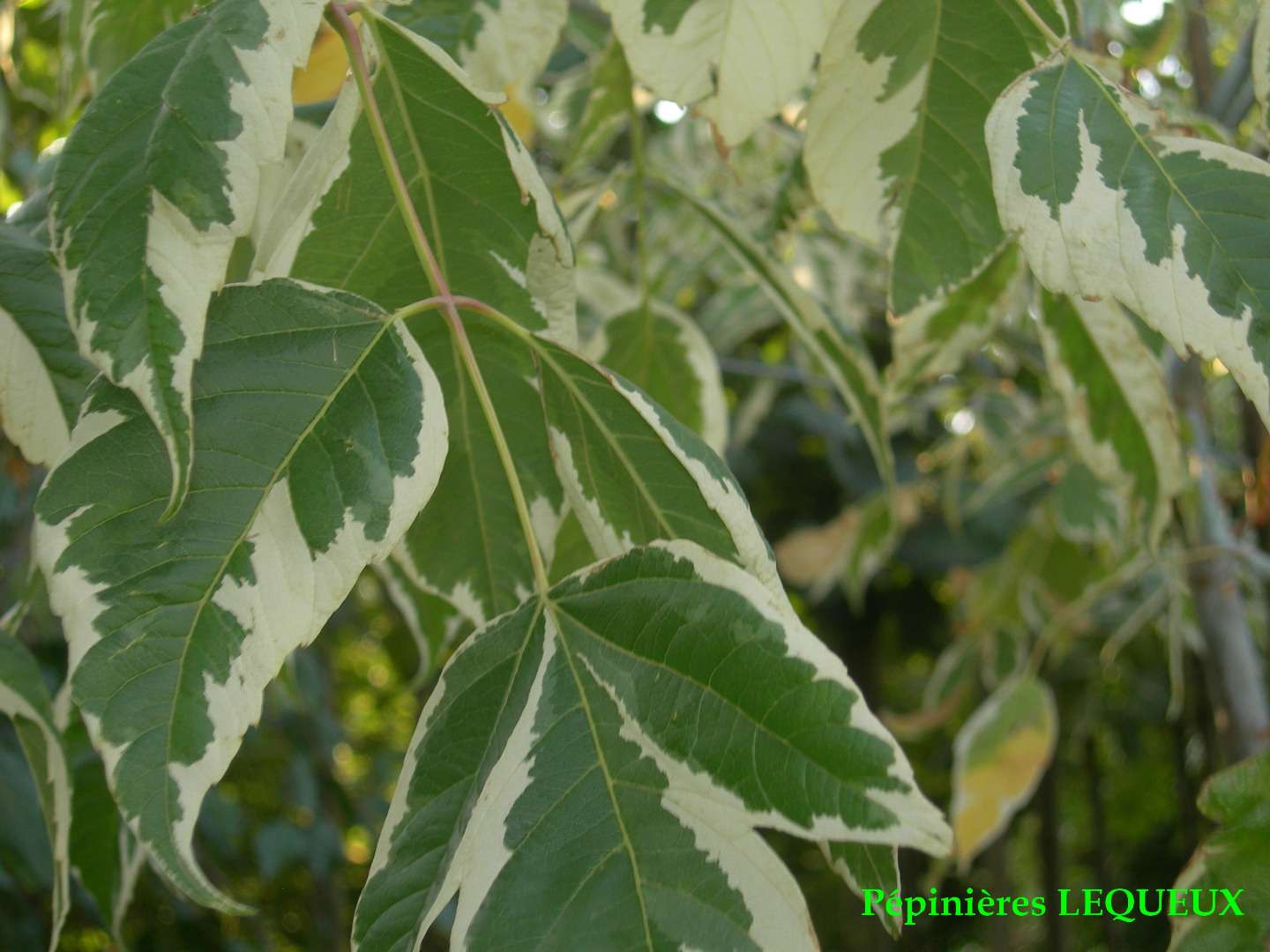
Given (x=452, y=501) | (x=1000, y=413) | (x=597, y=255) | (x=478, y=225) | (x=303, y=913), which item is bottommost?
(x=303, y=913)

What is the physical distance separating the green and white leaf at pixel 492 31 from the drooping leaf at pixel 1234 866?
0.51 m

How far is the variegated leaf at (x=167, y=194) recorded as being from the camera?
379 mm

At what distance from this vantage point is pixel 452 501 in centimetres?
56

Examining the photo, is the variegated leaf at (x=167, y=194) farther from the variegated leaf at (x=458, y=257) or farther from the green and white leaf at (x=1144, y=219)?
the green and white leaf at (x=1144, y=219)

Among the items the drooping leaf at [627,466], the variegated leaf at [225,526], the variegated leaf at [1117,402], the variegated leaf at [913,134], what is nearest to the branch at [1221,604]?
the variegated leaf at [1117,402]

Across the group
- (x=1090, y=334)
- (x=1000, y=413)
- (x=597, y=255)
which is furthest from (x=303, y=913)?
(x=1090, y=334)

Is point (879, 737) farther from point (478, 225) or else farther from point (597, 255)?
point (597, 255)

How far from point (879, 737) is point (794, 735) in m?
0.03

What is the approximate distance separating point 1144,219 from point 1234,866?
293mm

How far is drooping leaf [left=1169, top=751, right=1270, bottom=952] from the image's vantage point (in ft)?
1.66

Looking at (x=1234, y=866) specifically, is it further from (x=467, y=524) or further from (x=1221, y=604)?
(x=1221, y=604)

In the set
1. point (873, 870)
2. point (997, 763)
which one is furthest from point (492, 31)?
point (997, 763)

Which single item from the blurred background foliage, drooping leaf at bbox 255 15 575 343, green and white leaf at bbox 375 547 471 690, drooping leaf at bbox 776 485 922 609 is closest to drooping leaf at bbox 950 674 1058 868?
the blurred background foliage

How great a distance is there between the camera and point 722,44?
552mm
